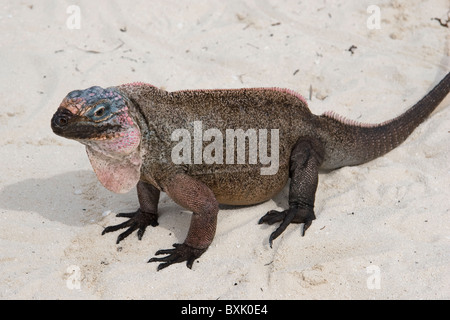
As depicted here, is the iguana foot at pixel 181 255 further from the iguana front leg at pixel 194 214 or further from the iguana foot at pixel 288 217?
the iguana foot at pixel 288 217

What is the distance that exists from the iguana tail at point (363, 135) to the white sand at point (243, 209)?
0.10m

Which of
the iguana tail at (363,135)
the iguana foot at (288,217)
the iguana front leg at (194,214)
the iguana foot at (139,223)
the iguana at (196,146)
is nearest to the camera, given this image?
the iguana at (196,146)

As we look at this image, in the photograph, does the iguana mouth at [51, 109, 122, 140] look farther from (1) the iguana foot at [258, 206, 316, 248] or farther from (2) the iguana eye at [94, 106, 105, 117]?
(1) the iguana foot at [258, 206, 316, 248]

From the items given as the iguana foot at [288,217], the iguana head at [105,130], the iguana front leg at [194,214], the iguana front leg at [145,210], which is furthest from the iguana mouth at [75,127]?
the iguana foot at [288,217]

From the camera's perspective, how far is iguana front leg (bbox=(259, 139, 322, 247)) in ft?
13.0

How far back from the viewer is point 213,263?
369 cm

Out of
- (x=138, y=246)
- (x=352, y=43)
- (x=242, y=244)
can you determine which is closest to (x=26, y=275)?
(x=138, y=246)

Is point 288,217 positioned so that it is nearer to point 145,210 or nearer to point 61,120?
point 145,210

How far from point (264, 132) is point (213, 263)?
1.07 meters

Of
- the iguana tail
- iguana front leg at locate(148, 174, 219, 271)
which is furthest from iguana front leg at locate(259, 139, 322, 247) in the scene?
iguana front leg at locate(148, 174, 219, 271)

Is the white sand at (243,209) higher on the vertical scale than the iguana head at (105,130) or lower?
lower

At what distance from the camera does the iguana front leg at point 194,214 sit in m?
3.67

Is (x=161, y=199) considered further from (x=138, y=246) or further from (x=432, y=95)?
(x=432, y=95)

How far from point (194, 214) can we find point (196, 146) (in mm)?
497
